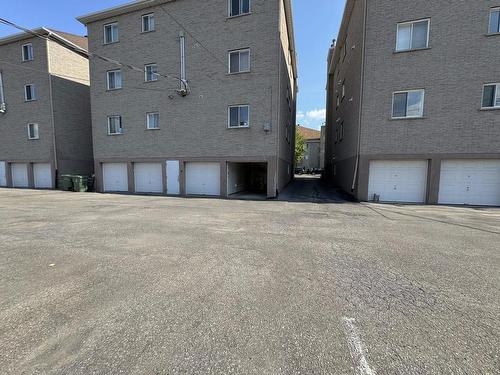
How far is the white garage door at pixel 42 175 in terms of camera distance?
792 inches

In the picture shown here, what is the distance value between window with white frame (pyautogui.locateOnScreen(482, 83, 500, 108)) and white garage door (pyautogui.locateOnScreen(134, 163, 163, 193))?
18.5 metres

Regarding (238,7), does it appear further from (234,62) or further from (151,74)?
(151,74)

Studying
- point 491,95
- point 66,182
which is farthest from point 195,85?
point 491,95

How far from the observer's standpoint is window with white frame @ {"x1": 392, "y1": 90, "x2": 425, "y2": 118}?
11.9 m

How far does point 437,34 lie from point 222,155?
12.6 m

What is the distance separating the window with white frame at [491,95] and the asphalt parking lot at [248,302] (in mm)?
8211

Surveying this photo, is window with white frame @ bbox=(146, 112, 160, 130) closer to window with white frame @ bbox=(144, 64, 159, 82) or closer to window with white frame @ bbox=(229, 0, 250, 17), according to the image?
window with white frame @ bbox=(144, 64, 159, 82)

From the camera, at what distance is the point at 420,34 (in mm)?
11719

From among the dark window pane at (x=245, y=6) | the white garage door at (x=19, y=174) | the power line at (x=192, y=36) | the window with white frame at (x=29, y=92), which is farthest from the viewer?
the white garage door at (x=19, y=174)

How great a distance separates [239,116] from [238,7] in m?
6.21

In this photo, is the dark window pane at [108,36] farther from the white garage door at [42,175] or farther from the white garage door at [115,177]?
the white garage door at [42,175]

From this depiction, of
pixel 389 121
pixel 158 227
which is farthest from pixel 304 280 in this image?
pixel 389 121

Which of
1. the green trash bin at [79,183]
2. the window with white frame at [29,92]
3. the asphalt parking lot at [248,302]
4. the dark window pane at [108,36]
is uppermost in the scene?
the dark window pane at [108,36]

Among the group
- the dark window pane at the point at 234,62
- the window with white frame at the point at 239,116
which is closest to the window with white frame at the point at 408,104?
the window with white frame at the point at 239,116
